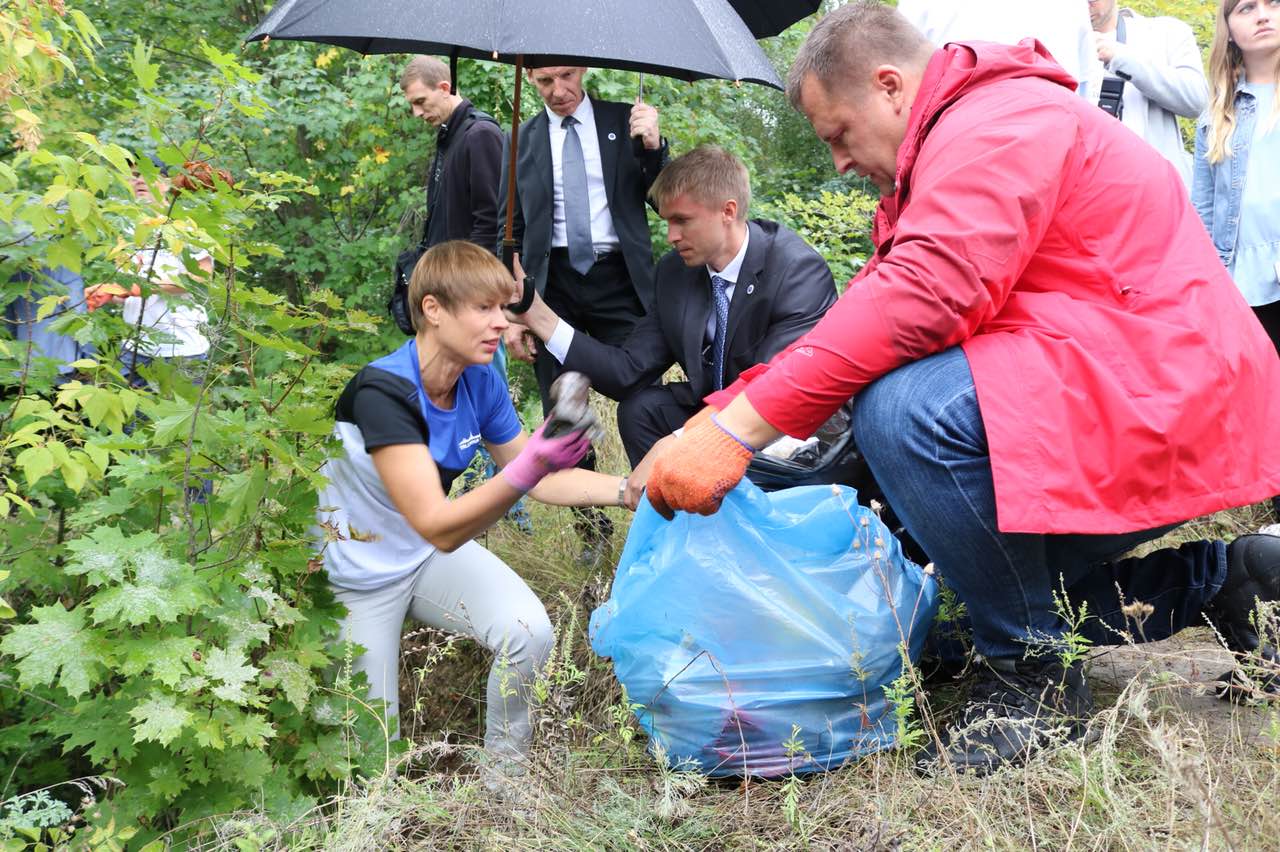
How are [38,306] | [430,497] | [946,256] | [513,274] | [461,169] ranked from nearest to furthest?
1. [946,256]
2. [430,497]
3. [38,306]
4. [513,274]
5. [461,169]

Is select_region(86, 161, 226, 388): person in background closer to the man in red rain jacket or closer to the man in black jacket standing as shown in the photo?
the man in red rain jacket

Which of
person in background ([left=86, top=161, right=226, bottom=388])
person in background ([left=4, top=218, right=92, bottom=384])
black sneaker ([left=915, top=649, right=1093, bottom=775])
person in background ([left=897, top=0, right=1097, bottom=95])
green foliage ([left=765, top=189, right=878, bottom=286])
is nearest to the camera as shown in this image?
black sneaker ([left=915, top=649, right=1093, bottom=775])

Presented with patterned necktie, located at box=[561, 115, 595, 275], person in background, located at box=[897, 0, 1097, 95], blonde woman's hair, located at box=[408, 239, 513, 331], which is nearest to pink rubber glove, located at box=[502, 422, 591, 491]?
blonde woman's hair, located at box=[408, 239, 513, 331]

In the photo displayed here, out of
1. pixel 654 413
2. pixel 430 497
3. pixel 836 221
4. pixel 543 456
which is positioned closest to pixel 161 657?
pixel 430 497

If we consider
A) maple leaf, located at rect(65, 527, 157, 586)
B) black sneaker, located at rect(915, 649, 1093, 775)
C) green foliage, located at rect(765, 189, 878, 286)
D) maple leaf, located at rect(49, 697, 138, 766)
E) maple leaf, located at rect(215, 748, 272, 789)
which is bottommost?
green foliage, located at rect(765, 189, 878, 286)

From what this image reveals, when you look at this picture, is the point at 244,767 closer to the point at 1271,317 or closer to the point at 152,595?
the point at 152,595

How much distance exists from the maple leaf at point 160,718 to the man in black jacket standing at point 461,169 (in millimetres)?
2695

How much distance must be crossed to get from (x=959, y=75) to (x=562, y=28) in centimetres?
A: 99

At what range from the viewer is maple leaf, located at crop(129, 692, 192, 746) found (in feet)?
7.00

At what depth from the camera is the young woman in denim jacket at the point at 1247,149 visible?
140 inches

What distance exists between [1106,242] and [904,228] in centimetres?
42

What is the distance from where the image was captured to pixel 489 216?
468 centimetres

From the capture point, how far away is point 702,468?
7.34 ft

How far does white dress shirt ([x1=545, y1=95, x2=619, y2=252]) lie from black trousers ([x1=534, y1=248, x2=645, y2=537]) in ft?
0.21
